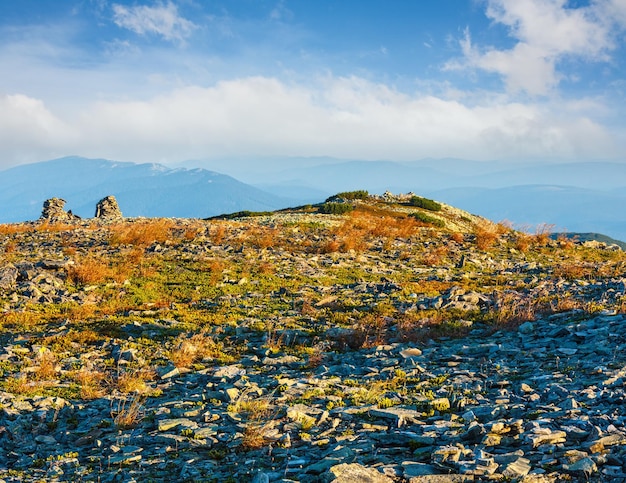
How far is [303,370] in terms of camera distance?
11398 millimetres

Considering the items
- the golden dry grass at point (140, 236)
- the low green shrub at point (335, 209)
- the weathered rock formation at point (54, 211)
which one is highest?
the low green shrub at point (335, 209)

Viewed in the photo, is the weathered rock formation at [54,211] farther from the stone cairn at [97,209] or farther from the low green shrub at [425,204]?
the low green shrub at [425,204]

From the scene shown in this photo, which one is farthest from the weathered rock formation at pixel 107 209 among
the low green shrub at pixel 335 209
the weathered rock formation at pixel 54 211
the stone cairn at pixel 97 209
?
the low green shrub at pixel 335 209

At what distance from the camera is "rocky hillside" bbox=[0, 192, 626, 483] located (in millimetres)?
6684

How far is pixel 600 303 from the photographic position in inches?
587

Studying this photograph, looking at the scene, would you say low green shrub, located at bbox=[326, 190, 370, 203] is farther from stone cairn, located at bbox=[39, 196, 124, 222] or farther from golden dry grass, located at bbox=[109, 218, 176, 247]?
golden dry grass, located at bbox=[109, 218, 176, 247]

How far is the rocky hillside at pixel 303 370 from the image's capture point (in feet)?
21.9

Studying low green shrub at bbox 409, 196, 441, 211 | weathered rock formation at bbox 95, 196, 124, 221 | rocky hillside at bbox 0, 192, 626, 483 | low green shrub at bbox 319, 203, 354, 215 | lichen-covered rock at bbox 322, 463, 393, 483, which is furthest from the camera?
low green shrub at bbox 409, 196, 441, 211

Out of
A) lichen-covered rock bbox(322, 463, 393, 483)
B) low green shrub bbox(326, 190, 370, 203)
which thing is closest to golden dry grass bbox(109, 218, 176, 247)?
lichen-covered rock bbox(322, 463, 393, 483)

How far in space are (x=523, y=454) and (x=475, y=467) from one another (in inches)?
32.2

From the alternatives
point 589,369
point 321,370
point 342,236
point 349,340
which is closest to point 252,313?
point 349,340

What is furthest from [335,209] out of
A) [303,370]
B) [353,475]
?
[353,475]

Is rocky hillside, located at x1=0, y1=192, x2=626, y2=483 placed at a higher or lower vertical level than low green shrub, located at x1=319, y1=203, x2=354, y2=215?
lower

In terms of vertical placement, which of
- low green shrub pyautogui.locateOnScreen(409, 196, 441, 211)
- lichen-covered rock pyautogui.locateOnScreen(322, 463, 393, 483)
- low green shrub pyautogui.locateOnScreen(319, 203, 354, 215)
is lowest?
lichen-covered rock pyautogui.locateOnScreen(322, 463, 393, 483)
